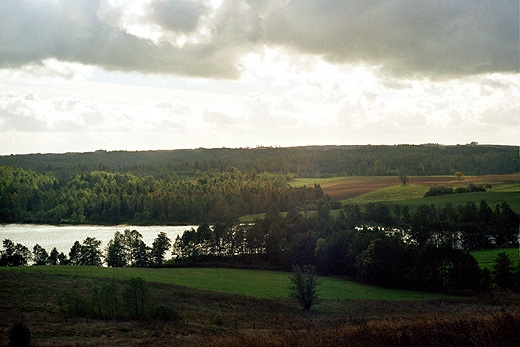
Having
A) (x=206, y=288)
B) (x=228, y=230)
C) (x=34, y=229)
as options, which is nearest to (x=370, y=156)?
(x=228, y=230)

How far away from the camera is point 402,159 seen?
13262 cm

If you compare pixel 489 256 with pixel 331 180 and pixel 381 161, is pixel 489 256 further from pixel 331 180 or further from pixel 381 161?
pixel 381 161

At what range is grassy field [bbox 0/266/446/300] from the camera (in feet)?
138

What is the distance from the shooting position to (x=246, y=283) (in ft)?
155

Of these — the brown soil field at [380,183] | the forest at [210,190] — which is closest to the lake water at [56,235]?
the forest at [210,190]

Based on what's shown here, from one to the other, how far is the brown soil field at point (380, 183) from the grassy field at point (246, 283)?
52390 millimetres

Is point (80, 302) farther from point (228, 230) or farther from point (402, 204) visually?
point (402, 204)

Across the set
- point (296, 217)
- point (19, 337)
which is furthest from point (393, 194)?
point (19, 337)

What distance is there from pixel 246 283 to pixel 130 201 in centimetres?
8969

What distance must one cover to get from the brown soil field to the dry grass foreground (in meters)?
61.5

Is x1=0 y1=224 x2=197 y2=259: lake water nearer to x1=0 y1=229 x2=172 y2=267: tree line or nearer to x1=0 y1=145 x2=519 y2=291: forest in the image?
x1=0 y1=229 x2=172 y2=267: tree line

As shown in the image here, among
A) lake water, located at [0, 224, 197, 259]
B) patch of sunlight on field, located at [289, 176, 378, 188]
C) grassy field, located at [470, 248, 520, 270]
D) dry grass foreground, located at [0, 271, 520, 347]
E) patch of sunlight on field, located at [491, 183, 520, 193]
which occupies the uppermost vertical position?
patch of sunlight on field, located at [289, 176, 378, 188]

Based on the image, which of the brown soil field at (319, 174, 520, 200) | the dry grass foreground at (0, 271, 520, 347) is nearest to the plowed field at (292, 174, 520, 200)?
the brown soil field at (319, 174, 520, 200)

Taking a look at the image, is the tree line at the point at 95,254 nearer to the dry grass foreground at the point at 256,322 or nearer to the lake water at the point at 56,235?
the lake water at the point at 56,235
